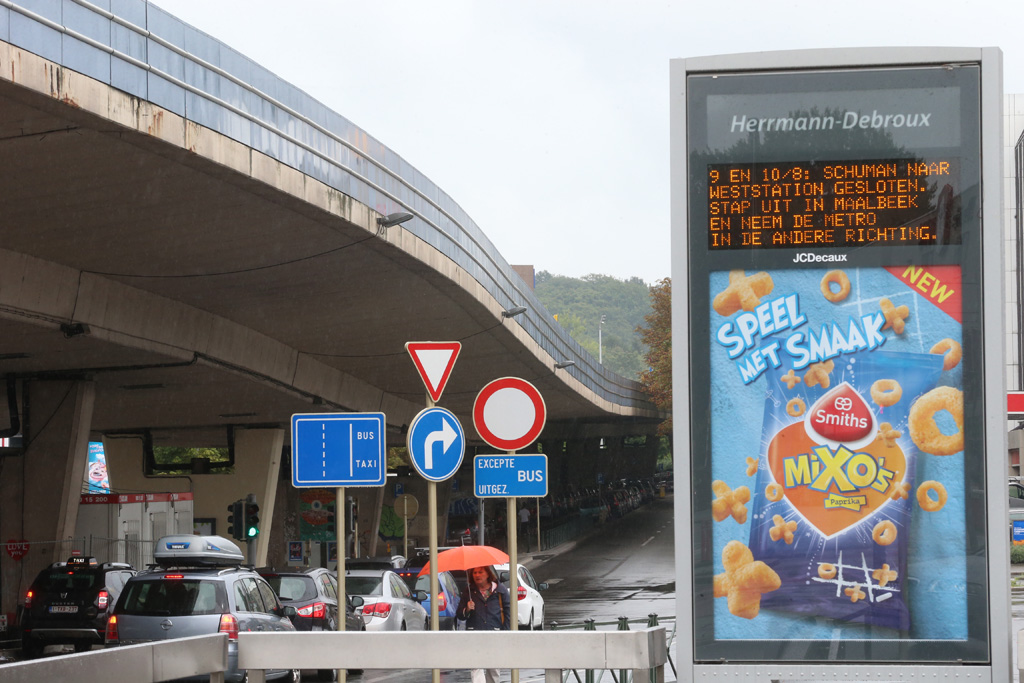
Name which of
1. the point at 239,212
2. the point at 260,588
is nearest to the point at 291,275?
the point at 239,212

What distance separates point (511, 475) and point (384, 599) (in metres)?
9.85

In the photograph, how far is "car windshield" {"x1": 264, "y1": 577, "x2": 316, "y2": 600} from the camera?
65.4ft

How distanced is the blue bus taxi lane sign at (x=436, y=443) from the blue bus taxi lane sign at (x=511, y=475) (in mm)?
555

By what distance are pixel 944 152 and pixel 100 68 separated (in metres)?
10.7

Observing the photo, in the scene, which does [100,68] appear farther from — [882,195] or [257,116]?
[882,195]

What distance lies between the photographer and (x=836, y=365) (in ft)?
23.1

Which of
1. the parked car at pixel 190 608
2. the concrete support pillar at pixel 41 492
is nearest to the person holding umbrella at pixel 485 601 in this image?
the parked car at pixel 190 608

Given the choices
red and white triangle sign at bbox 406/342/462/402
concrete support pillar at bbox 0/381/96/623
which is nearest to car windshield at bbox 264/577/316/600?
concrete support pillar at bbox 0/381/96/623

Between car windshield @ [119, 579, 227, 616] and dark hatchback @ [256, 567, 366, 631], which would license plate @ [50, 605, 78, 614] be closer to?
dark hatchback @ [256, 567, 366, 631]

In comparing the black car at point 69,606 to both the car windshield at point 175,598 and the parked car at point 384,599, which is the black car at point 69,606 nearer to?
the parked car at point 384,599

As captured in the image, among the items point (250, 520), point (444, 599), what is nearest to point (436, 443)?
point (444, 599)

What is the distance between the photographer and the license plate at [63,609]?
69.6 ft

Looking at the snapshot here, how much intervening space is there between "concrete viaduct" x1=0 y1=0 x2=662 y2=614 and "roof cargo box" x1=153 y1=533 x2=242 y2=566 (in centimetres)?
491

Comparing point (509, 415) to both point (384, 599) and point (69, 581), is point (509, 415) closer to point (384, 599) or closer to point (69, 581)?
point (384, 599)
